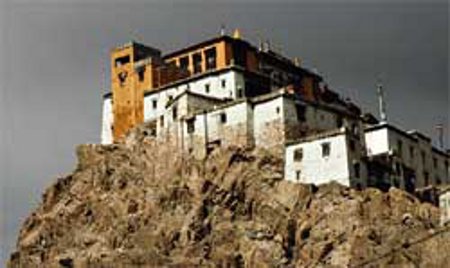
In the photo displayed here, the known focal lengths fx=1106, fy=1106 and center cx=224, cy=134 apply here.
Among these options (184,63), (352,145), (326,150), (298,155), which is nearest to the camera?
(326,150)

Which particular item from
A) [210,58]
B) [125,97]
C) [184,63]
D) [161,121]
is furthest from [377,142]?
[125,97]

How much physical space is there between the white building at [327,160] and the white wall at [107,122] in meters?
28.9

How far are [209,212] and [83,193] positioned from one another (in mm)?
16813

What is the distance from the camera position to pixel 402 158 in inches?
4107

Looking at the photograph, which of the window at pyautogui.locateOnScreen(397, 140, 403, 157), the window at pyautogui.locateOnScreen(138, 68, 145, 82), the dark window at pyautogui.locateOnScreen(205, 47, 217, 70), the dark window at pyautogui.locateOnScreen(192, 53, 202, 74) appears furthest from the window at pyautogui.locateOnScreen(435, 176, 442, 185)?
the window at pyautogui.locateOnScreen(138, 68, 145, 82)

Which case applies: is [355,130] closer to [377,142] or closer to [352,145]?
[377,142]

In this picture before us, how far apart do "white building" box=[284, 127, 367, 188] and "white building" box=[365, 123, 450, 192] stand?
2506 mm

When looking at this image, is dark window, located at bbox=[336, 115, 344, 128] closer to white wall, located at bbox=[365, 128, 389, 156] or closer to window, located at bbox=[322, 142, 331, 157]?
white wall, located at bbox=[365, 128, 389, 156]

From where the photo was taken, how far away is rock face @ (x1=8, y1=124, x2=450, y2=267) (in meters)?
88.4

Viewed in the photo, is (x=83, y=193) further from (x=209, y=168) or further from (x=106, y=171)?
(x=209, y=168)

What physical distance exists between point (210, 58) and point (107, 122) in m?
14.8

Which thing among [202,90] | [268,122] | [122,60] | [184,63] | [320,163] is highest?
[122,60]

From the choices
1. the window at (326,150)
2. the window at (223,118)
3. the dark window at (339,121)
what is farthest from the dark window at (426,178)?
the window at (223,118)

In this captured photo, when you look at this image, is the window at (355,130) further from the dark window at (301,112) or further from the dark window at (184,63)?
the dark window at (184,63)
